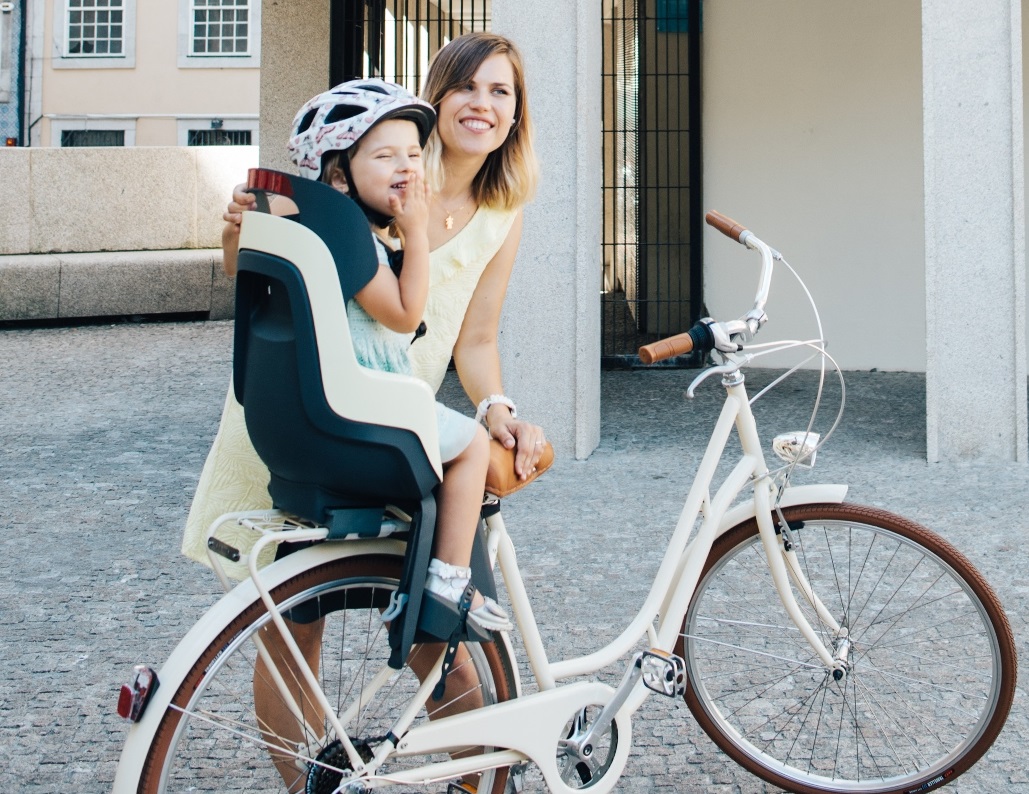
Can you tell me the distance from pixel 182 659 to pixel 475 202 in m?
1.19

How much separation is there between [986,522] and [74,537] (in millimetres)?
A: 3914

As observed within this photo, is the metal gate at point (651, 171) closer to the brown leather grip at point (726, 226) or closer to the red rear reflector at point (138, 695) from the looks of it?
the brown leather grip at point (726, 226)

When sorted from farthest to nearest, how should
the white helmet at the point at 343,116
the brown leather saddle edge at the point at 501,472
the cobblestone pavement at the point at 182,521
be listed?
the cobblestone pavement at the point at 182,521 → the brown leather saddle edge at the point at 501,472 → the white helmet at the point at 343,116

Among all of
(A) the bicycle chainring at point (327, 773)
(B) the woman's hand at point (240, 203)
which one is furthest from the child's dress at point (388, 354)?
(A) the bicycle chainring at point (327, 773)

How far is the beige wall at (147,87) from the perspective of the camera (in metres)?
33.9

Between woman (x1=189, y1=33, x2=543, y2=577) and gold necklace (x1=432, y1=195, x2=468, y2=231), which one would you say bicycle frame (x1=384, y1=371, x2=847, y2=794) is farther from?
gold necklace (x1=432, y1=195, x2=468, y2=231)

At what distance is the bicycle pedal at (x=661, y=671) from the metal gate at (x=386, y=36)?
7841 millimetres

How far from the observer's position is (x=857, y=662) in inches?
120

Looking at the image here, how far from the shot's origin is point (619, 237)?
10.9 metres

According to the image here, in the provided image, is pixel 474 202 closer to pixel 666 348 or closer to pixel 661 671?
pixel 666 348

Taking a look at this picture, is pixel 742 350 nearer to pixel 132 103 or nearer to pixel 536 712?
pixel 536 712

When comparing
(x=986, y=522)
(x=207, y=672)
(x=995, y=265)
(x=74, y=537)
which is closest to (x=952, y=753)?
(x=207, y=672)

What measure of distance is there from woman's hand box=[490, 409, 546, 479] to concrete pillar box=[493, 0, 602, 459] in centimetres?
441

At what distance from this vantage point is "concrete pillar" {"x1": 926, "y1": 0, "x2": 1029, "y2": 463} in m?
6.80
